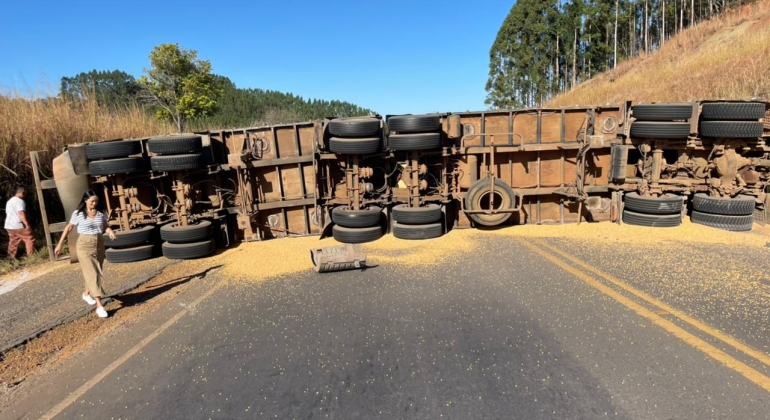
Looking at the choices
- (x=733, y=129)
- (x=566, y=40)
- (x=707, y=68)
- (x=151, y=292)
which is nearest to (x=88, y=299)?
(x=151, y=292)

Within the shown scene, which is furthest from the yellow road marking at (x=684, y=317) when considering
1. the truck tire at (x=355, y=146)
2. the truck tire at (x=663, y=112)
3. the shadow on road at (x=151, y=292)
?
the shadow on road at (x=151, y=292)

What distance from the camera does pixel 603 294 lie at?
18.5 ft

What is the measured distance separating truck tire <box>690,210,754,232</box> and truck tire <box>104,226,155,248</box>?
11.9 m

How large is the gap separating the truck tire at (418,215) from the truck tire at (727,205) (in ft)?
18.7

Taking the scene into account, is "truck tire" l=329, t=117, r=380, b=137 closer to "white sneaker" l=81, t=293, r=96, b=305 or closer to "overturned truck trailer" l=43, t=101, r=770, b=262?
"overturned truck trailer" l=43, t=101, r=770, b=262

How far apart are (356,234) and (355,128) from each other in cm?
230

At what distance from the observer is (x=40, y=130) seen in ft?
37.4

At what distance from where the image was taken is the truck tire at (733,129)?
8.56 m

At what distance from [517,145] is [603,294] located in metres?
5.05

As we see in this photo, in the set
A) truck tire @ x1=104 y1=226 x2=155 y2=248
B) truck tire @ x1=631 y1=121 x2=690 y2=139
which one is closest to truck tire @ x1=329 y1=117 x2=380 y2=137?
truck tire @ x1=104 y1=226 x2=155 y2=248

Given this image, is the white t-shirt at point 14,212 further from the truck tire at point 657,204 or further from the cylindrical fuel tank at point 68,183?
the truck tire at point 657,204

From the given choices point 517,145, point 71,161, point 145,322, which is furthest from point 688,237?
point 71,161

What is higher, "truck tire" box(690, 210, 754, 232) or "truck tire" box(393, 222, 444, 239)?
"truck tire" box(393, 222, 444, 239)

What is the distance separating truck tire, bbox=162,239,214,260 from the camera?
332 inches
